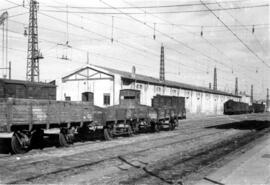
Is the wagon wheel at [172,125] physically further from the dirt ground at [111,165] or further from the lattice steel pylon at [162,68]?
the lattice steel pylon at [162,68]

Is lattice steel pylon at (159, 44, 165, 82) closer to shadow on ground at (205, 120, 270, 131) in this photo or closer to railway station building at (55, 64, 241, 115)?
railway station building at (55, 64, 241, 115)

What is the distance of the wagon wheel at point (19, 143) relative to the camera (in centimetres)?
1185

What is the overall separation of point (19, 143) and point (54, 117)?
1862 mm

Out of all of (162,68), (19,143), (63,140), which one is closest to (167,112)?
(63,140)

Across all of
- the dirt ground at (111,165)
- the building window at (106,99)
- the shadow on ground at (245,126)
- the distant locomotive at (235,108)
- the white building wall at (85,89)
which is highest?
the white building wall at (85,89)

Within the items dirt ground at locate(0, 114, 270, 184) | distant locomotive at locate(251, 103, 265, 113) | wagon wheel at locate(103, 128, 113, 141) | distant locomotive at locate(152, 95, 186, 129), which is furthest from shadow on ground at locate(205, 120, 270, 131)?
distant locomotive at locate(251, 103, 265, 113)

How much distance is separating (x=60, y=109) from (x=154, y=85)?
3156 centimetres

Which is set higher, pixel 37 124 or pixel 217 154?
pixel 37 124

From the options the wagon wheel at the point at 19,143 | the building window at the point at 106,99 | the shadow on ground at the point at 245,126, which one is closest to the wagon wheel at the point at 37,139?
the wagon wheel at the point at 19,143

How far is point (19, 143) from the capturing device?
1207 centimetres

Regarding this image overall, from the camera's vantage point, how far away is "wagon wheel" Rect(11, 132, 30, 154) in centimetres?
1185

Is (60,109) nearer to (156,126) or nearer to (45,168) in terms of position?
(45,168)

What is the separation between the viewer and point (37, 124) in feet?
41.3

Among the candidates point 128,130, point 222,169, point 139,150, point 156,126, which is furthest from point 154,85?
point 222,169
